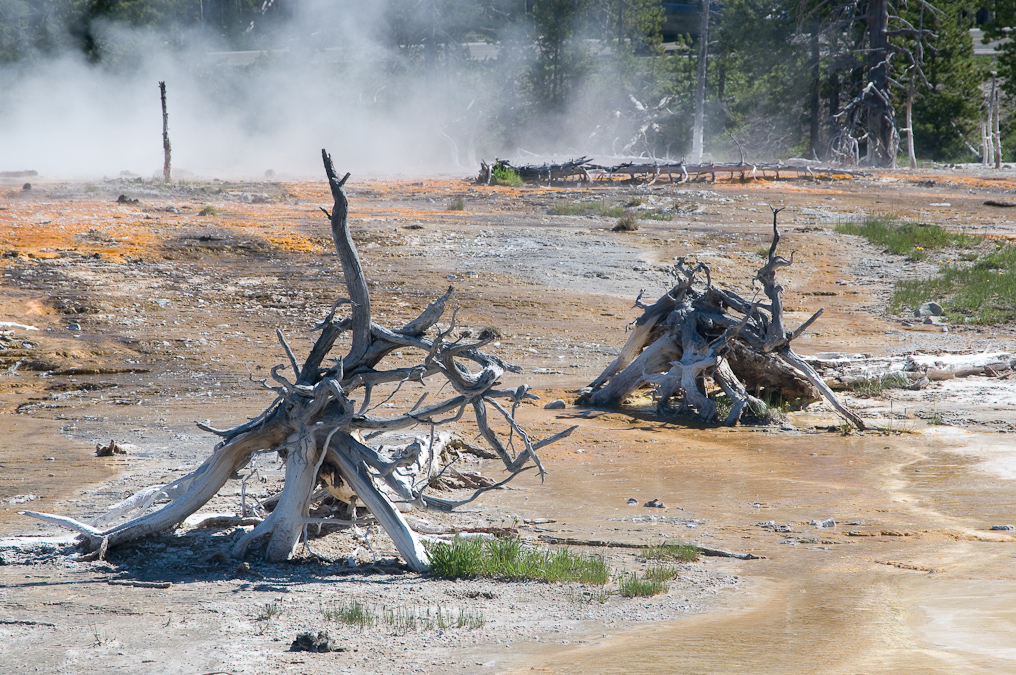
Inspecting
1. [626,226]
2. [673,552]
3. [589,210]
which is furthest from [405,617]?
[589,210]

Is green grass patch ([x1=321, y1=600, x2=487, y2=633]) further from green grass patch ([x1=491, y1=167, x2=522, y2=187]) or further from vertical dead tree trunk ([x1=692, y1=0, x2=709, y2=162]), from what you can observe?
vertical dead tree trunk ([x1=692, y1=0, x2=709, y2=162])

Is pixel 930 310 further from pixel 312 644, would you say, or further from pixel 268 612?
pixel 312 644

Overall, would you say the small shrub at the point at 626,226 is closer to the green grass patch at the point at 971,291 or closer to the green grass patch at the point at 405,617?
the green grass patch at the point at 971,291

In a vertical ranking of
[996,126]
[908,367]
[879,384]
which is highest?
[996,126]

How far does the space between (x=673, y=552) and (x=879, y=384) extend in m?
5.54

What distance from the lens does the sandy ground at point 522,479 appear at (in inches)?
189

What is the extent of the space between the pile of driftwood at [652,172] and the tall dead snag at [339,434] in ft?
87.2

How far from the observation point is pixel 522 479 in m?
8.20

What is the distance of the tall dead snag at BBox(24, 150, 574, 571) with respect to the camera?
5824 mm

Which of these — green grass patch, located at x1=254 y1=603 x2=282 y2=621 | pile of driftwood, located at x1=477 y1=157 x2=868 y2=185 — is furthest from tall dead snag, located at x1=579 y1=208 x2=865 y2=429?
pile of driftwood, located at x1=477 y1=157 x2=868 y2=185

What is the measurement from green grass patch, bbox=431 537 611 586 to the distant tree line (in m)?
32.6

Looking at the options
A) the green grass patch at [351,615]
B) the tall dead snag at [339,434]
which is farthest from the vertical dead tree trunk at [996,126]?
the green grass patch at [351,615]

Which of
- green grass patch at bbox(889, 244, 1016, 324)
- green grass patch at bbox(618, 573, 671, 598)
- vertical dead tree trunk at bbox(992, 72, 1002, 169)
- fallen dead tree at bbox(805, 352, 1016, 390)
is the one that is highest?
vertical dead tree trunk at bbox(992, 72, 1002, 169)

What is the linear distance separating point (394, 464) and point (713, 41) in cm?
4489
